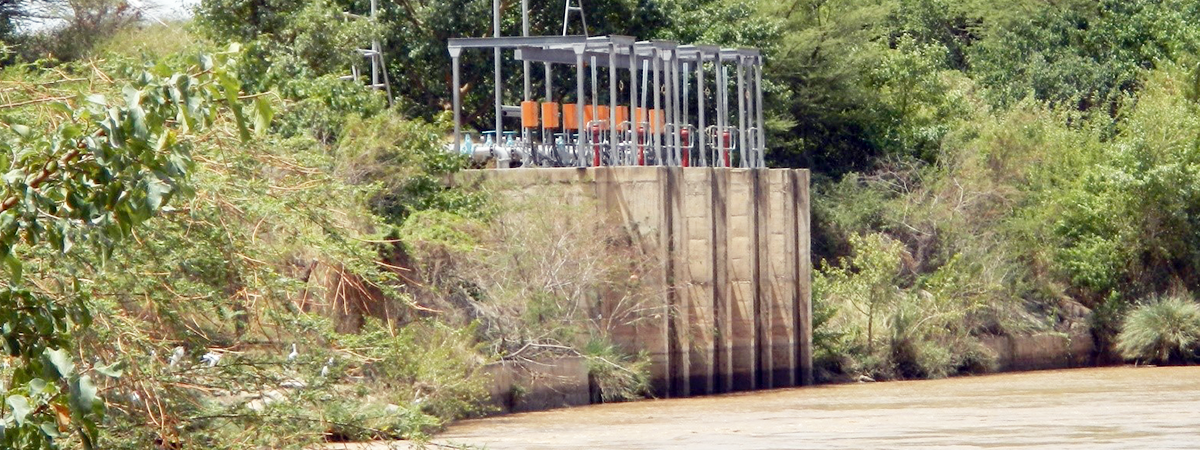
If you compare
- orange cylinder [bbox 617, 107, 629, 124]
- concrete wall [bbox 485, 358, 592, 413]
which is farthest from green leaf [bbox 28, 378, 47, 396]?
orange cylinder [bbox 617, 107, 629, 124]

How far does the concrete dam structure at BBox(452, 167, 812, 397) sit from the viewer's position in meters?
28.2

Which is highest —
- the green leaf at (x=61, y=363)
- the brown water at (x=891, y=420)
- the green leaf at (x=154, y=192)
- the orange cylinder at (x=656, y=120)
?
the green leaf at (x=154, y=192)

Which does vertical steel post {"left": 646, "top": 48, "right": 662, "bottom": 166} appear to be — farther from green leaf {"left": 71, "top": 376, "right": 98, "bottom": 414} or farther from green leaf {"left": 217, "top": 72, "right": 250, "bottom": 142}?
green leaf {"left": 71, "top": 376, "right": 98, "bottom": 414}

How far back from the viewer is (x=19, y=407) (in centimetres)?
534

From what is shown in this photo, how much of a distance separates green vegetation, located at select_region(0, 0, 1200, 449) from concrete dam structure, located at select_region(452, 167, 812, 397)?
525 mm

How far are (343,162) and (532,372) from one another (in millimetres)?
4000

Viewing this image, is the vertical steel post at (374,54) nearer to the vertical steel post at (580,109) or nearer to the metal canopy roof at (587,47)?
the metal canopy roof at (587,47)

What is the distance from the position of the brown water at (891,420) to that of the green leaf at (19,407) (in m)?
12.9

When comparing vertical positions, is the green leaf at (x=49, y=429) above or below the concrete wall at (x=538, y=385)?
above

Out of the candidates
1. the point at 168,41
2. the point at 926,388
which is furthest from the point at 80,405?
the point at 168,41

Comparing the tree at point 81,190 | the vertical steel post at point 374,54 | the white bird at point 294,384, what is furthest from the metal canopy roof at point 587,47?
the tree at point 81,190

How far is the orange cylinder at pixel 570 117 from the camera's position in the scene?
2942 cm

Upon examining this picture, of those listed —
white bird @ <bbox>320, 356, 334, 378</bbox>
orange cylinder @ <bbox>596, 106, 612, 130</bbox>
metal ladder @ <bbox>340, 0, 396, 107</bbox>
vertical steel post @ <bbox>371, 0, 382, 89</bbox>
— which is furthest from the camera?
orange cylinder @ <bbox>596, 106, 612, 130</bbox>

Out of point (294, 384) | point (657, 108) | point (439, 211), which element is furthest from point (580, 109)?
point (294, 384)
